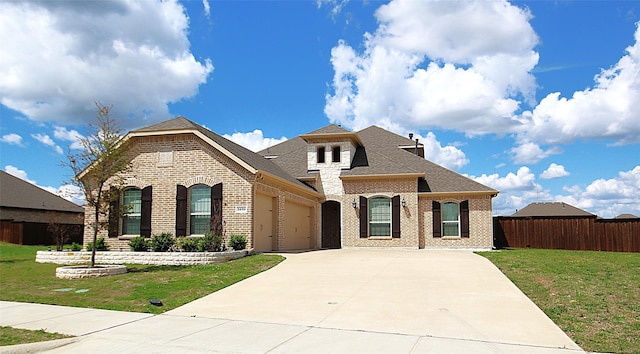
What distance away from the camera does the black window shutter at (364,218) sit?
2611 centimetres

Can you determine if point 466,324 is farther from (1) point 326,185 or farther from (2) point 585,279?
(1) point 326,185

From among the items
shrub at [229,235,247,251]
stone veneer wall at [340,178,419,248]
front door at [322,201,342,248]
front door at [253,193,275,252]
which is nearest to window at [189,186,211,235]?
shrub at [229,235,247,251]

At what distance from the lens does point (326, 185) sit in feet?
89.6

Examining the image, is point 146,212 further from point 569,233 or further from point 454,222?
point 569,233

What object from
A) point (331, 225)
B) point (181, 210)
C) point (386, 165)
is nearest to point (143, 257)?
point (181, 210)

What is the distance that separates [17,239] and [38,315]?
21873 millimetres

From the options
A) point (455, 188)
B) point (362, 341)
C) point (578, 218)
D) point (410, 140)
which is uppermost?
point (410, 140)

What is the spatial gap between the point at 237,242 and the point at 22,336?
1088 cm

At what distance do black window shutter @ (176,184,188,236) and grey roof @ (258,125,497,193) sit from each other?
8.37 m

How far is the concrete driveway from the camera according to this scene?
8.19m

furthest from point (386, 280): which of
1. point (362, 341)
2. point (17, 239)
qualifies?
point (17, 239)

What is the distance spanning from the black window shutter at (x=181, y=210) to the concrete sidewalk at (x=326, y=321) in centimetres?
749

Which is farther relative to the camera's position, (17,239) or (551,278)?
(17,239)

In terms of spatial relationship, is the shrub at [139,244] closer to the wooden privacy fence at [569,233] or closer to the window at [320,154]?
the window at [320,154]
